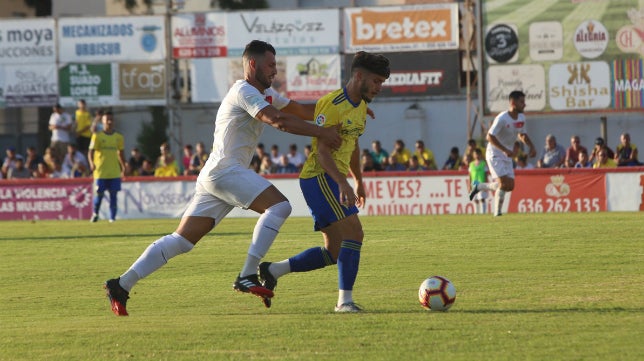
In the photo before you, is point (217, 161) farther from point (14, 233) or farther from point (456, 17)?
point (456, 17)

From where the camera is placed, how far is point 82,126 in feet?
114

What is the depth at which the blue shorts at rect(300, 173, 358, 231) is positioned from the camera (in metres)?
9.69

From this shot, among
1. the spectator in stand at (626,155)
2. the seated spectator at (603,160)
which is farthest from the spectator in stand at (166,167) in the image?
the spectator in stand at (626,155)

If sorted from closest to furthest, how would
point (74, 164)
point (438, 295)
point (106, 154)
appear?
point (438, 295) < point (106, 154) < point (74, 164)

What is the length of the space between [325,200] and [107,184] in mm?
17172

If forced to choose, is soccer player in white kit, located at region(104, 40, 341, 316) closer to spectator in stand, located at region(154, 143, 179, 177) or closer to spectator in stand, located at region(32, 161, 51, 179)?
spectator in stand, located at region(154, 143, 179, 177)

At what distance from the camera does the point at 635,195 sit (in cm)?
2694

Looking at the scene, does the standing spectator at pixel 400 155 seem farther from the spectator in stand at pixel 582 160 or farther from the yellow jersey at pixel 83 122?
the yellow jersey at pixel 83 122

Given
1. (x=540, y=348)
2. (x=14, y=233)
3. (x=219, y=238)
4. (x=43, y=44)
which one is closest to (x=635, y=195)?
(x=219, y=238)

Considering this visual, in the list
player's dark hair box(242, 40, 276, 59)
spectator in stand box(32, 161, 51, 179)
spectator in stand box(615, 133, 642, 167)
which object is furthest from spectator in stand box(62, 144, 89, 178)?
player's dark hair box(242, 40, 276, 59)

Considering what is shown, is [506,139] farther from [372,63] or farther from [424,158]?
[372,63]

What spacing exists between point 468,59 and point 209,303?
22975 millimetres

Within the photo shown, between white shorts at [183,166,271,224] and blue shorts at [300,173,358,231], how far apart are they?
373 mm

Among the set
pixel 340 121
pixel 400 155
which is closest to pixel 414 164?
pixel 400 155
